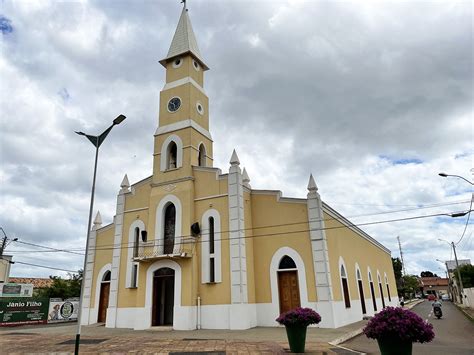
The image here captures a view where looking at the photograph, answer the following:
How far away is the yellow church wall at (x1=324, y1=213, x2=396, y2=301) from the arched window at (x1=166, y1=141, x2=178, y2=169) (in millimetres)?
9473

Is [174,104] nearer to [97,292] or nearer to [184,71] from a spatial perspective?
[184,71]

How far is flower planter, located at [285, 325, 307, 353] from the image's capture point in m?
10.3

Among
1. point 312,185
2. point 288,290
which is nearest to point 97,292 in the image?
point 288,290

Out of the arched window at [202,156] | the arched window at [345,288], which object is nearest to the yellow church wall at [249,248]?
the arched window at [202,156]

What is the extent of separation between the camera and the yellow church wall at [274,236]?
1830cm

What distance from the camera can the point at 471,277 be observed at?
50.1 meters

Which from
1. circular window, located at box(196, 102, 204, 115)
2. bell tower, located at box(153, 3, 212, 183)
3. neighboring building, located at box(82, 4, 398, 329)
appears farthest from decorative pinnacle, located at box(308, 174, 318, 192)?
circular window, located at box(196, 102, 204, 115)

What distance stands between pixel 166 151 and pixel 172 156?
0.58m

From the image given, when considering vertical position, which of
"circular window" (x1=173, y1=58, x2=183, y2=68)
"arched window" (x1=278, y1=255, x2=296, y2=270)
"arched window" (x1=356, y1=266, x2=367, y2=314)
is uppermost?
"circular window" (x1=173, y1=58, x2=183, y2=68)

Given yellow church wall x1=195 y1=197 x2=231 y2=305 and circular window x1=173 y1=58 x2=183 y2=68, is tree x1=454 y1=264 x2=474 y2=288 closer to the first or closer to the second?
yellow church wall x1=195 y1=197 x2=231 y2=305

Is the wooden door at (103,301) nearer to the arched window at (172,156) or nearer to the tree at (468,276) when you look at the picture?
the arched window at (172,156)

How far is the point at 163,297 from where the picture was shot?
2019 centimetres

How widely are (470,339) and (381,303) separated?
17.4 m

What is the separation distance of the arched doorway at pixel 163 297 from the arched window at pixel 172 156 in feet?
20.5
